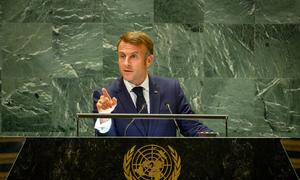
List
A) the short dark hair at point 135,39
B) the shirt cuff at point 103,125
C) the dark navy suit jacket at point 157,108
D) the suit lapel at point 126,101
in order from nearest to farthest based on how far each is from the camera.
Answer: the shirt cuff at point 103,125 → the dark navy suit jacket at point 157,108 → the suit lapel at point 126,101 → the short dark hair at point 135,39

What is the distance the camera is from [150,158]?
128 inches

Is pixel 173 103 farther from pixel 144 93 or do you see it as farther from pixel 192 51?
pixel 192 51

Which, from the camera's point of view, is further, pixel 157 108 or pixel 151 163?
pixel 157 108

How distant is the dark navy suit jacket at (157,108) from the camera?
14.1ft

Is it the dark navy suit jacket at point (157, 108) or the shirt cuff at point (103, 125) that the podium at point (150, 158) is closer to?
the shirt cuff at point (103, 125)

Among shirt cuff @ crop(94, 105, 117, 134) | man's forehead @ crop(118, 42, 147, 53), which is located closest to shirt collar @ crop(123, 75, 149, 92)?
man's forehead @ crop(118, 42, 147, 53)

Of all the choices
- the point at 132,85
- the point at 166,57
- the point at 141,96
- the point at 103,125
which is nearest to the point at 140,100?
the point at 141,96

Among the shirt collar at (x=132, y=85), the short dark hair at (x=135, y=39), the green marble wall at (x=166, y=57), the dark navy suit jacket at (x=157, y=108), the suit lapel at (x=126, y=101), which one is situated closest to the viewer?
the dark navy suit jacket at (x=157, y=108)

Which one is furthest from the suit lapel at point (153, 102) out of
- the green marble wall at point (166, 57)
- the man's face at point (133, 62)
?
the green marble wall at point (166, 57)

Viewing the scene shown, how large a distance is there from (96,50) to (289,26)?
2426 millimetres

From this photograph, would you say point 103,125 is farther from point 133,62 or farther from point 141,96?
point 133,62

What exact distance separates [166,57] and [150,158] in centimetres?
315

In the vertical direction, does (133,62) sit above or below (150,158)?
above

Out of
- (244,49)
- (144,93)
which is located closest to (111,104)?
(144,93)
